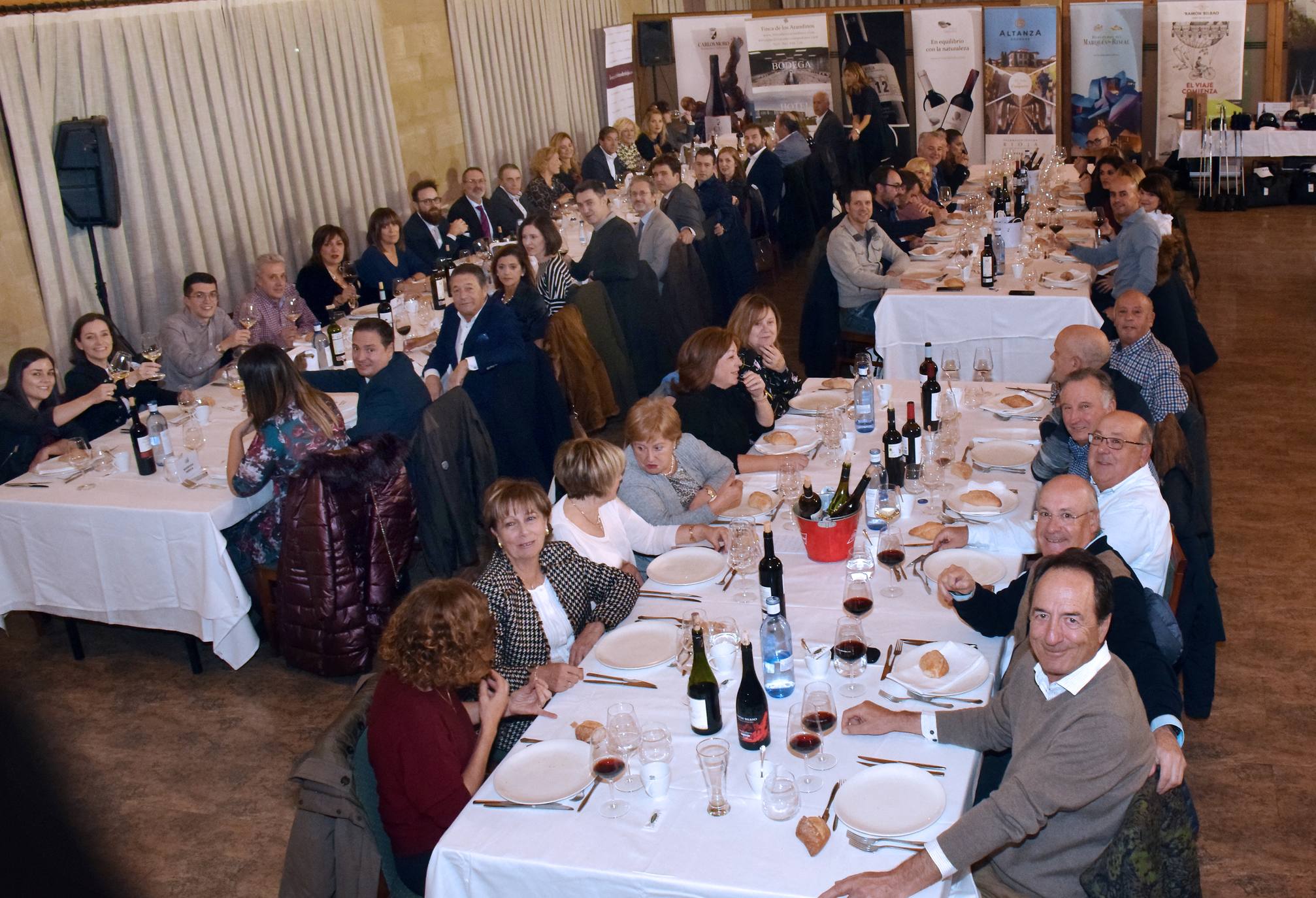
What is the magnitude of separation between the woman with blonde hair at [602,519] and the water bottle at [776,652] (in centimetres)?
85

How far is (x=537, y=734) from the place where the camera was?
9.70ft

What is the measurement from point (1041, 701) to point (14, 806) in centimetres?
231

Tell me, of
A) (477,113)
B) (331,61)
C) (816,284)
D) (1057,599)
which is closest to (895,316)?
(816,284)

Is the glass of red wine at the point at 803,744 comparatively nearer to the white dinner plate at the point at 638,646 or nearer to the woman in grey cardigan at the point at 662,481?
the white dinner plate at the point at 638,646

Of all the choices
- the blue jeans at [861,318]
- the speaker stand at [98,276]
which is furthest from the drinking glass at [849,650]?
the speaker stand at [98,276]

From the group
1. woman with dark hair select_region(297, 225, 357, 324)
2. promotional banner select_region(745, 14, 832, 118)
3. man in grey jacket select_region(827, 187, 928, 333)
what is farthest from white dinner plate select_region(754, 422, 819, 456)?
promotional banner select_region(745, 14, 832, 118)

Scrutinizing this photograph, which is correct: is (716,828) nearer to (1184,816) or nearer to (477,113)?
(1184,816)

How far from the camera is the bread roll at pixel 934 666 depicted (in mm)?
3020

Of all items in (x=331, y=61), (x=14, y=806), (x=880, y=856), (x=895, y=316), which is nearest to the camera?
(x=14, y=806)

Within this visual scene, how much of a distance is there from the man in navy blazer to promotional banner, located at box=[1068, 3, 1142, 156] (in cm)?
850

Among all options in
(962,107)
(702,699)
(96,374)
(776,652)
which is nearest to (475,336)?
(96,374)

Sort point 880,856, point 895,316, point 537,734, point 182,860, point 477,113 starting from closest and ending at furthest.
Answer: point 880,856 → point 537,734 → point 182,860 → point 895,316 → point 477,113

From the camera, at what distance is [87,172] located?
684 centimetres

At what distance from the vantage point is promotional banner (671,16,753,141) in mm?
13406
